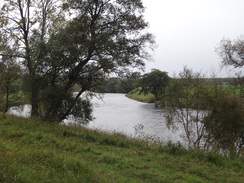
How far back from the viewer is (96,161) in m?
6.84

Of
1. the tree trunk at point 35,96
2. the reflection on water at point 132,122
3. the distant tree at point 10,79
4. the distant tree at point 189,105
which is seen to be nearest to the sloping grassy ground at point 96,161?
the tree trunk at point 35,96

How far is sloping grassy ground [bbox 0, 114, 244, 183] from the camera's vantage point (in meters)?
4.54

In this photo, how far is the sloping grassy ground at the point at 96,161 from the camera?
4.54 meters

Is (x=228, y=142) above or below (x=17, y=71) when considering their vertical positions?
below

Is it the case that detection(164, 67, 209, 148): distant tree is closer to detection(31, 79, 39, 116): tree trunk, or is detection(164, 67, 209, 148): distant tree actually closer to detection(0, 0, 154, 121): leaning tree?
detection(0, 0, 154, 121): leaning tree

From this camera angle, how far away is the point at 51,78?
14859 millimetres

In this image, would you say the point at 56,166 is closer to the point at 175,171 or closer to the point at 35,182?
the point at 35,182

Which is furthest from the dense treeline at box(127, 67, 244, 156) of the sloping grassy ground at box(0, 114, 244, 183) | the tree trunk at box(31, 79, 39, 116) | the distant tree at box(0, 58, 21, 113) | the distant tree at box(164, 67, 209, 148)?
the distant tree at box(0, 58, 21, 113)

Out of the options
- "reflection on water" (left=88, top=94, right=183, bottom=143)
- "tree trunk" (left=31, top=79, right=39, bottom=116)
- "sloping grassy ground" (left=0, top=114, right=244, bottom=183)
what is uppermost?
"tree trunk" (left=31, top=79, right=39, bottom=116)

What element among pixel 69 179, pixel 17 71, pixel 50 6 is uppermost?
pixel 50 6

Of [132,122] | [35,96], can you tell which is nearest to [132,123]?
[132,122]

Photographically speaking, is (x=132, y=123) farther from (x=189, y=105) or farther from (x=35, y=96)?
(x=35, y=96)

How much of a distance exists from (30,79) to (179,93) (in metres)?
9.05

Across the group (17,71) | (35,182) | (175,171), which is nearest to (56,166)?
(35,182)
